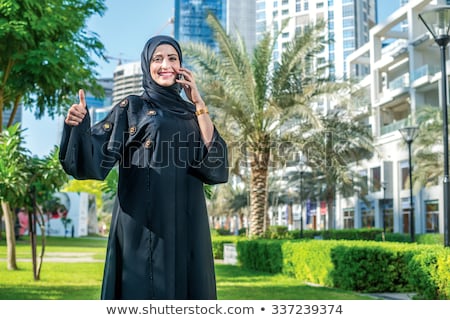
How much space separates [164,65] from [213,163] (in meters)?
0.46

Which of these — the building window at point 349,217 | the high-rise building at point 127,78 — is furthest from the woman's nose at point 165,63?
the building window at point 349,217

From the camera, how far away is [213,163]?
2549 millimetres

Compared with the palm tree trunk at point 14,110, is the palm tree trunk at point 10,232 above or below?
below

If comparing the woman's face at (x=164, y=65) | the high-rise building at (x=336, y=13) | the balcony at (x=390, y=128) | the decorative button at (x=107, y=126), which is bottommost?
the decorative button at (x=107, y=126)

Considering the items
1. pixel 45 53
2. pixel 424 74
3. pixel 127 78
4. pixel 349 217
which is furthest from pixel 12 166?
pixel 349 217

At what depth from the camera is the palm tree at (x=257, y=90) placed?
465 inches

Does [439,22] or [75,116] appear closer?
[75,116]

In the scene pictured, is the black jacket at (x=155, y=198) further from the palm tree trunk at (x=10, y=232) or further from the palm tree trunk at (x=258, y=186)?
the palm tree trunk at (x=258, y=186)

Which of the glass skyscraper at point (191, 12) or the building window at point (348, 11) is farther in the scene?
the glass skyscraper at point (191, 12)

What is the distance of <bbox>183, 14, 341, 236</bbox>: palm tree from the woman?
891cm

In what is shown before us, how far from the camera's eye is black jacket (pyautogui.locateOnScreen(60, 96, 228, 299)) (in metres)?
2.48

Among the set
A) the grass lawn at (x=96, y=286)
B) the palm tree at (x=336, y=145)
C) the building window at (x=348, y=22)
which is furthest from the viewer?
the palm tree at (x=336, y=145)

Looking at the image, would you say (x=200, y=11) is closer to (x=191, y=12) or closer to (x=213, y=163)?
(x=191, y=12)
